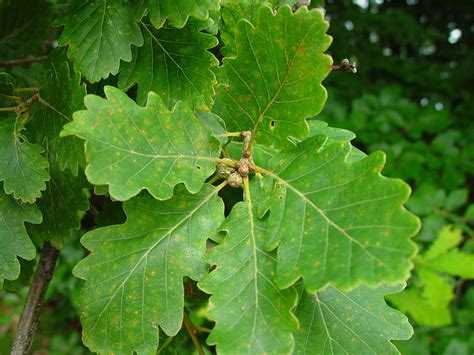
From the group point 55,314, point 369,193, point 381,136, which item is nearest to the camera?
point 369,193

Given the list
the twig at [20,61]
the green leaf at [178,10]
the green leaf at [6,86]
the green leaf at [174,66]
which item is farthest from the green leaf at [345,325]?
the twig at [20,61]

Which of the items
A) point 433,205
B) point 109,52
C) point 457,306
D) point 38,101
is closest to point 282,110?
point 109,52

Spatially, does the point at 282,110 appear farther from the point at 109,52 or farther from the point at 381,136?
the point at 381,136

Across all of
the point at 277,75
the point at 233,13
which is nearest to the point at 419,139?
the point at 233,13

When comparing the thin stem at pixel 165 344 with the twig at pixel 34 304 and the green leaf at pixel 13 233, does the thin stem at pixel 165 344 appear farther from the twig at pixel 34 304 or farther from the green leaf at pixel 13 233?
the green leaf at pixel 13 233

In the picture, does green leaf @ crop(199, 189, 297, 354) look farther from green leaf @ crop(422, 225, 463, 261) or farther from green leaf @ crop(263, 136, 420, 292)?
green leaf @ crop(422, 225, 463, 261)

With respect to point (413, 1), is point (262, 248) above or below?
above

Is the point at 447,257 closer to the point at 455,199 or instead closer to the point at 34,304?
the point at 455,199
